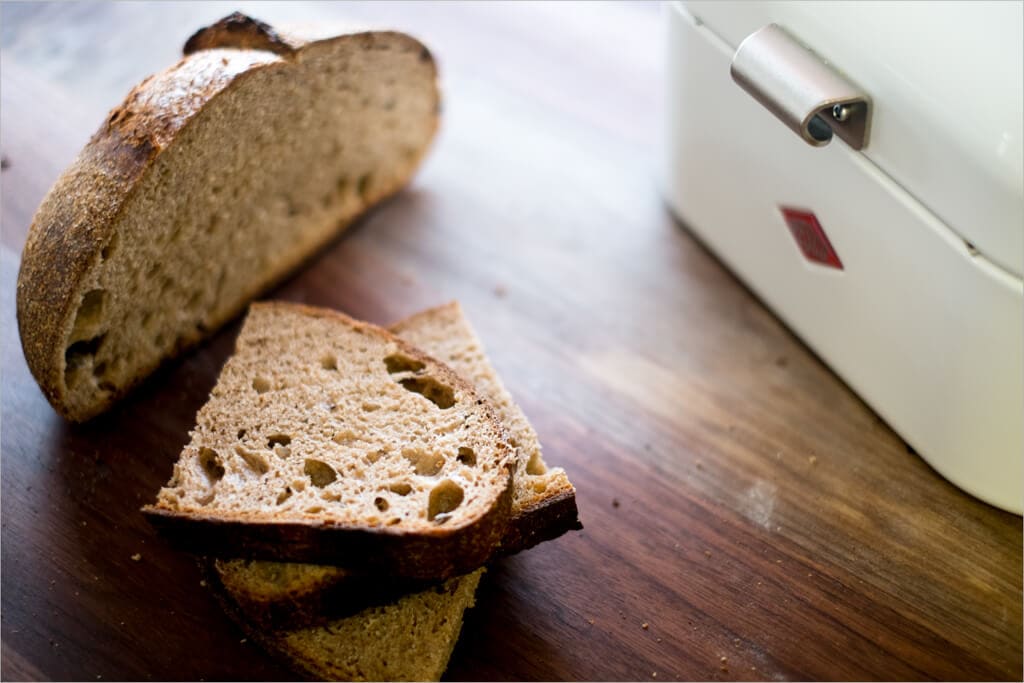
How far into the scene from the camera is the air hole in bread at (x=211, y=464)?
1583 mm

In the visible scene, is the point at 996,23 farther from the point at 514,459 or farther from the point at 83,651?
the point at 83,651

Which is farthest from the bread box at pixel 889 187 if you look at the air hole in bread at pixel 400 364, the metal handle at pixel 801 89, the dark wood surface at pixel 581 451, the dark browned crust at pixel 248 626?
the dark browned crust at pixel 248 626

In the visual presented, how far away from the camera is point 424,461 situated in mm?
1557

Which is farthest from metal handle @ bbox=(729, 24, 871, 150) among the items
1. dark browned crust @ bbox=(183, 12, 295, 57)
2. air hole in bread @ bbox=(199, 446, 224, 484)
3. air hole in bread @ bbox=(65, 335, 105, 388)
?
air hole in bread @ bbox=(65, 335, 105, 388)

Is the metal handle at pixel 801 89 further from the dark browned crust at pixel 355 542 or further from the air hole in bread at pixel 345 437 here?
the air hole in bread at pixel 345 437

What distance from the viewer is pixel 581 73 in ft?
8.03

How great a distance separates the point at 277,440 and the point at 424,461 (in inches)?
9.9

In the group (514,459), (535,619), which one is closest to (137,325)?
(514,459)

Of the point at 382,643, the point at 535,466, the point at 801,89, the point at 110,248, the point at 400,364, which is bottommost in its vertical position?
the point at 382,643

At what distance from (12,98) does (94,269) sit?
62cm

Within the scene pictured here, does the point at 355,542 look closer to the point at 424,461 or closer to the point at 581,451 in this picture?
the point at 424,461

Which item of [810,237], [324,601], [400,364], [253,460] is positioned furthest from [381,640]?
[810,237]

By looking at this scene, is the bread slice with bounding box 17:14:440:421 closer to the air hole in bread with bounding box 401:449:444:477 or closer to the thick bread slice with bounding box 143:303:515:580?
the thick bread slice with bounding box 143:303:515:580

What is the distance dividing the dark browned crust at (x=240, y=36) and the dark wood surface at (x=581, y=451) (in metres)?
0.07
